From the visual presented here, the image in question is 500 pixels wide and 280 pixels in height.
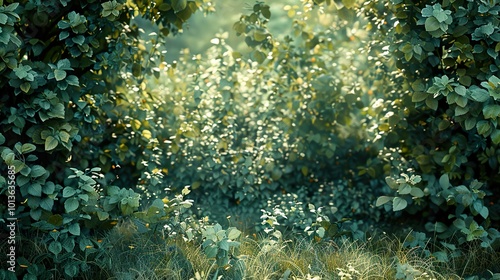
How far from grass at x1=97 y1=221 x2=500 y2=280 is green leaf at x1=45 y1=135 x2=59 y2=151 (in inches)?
27.1

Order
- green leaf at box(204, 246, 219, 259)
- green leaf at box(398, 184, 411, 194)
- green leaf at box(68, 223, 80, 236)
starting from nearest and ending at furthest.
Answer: green leaf at box(204, 246, 219, 259), green leaf at box(68, 223, 80, 236), green leaf at box(398, 184, 411, 194)

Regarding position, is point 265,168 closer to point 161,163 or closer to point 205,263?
point 161,163

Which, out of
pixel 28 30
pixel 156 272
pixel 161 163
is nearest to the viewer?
pixel 156 272

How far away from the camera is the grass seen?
11.4 ft

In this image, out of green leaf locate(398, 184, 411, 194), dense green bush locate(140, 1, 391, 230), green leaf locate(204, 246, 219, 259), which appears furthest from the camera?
dense green bush locate(140, 1, 391, 230)

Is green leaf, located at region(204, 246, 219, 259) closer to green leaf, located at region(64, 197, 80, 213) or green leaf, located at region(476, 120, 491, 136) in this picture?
green leaf, located at region(64, 197, 80, 213)

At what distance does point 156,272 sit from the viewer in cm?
353

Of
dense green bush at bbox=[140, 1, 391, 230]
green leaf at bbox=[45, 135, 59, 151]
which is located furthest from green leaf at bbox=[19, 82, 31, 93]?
dense green bush at bbox=[140, 1, 391, 230]

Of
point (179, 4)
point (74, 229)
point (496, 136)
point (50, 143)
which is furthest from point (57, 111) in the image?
point (496, 136)

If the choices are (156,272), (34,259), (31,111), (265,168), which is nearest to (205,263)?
(156,272)

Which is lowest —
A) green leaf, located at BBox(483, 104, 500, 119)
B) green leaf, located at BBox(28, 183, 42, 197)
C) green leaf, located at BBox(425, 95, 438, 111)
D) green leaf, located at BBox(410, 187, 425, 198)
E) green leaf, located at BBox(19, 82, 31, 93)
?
green leaf, located at BBox(410, 187, 425, 198)

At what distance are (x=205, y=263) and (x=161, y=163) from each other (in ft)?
5.67

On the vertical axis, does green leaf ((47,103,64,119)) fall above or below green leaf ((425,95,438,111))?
above
